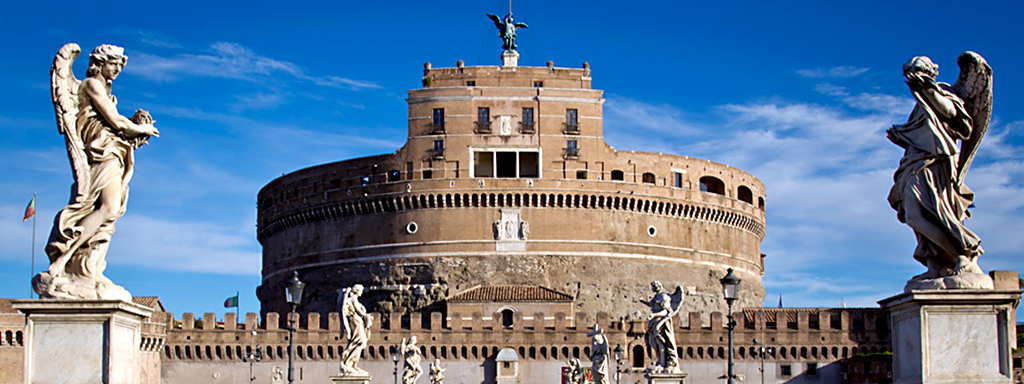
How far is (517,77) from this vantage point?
253ft

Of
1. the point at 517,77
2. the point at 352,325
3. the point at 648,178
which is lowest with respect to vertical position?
the point at 352,325

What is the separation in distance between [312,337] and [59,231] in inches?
2387

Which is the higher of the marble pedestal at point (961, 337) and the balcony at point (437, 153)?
the balcony at point (437, 153)

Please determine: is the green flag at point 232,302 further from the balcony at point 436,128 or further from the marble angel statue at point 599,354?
the marble angel statue at point 599,354

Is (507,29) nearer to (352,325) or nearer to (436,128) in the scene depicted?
(436,128)

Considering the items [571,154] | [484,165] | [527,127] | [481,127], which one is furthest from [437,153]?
[571,154]

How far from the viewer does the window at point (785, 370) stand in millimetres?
69500

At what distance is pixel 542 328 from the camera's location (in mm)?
69625

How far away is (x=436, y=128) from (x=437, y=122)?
0.35 m

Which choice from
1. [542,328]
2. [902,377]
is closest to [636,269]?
[542,328]

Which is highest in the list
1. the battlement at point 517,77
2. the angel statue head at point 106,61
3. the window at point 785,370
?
the battlement at point 517,77

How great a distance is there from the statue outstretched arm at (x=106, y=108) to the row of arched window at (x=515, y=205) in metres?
64.5

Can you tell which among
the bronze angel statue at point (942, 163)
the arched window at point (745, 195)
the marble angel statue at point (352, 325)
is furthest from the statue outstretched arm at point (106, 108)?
the arched window at point (745, 195)

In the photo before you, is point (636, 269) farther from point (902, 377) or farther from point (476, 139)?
point (902, 377)
